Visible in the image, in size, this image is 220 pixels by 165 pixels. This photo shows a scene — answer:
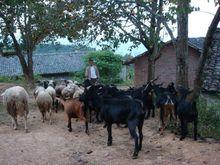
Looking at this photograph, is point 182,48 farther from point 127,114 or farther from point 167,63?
point 167,63

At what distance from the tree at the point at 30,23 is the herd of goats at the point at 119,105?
94.1 inches

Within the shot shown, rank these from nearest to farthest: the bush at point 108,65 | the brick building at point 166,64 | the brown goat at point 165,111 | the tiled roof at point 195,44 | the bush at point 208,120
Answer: the brown goat at point 165,111 → the bush at point 208,120 → the tiled roof at point 195,44 → the brick building at point 166,64 → the bush at point 108,65

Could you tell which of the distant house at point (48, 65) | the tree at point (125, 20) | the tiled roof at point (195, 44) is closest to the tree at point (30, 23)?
the tree at point (125, 20)

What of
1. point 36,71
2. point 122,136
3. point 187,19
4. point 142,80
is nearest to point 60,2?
point 187,19

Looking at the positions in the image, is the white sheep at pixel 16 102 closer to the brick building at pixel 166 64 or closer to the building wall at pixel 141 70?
the brick building at pixel 166 64

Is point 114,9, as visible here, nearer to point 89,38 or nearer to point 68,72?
point 89,38

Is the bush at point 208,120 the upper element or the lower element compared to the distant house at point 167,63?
lower

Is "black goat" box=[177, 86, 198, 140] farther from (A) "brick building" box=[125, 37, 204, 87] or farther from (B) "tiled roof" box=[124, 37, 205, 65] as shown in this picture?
(A) "brick building" box=[125, 37, 204, 87]

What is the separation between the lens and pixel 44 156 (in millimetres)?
10344

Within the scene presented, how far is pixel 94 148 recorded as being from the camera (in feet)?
35.6

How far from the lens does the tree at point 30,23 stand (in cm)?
1412

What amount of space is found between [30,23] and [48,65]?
1106 inches

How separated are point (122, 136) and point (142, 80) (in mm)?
17732

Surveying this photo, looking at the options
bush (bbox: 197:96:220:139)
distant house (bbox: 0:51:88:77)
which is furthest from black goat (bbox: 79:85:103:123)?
distant house (bbox: 0:51:88:77)
